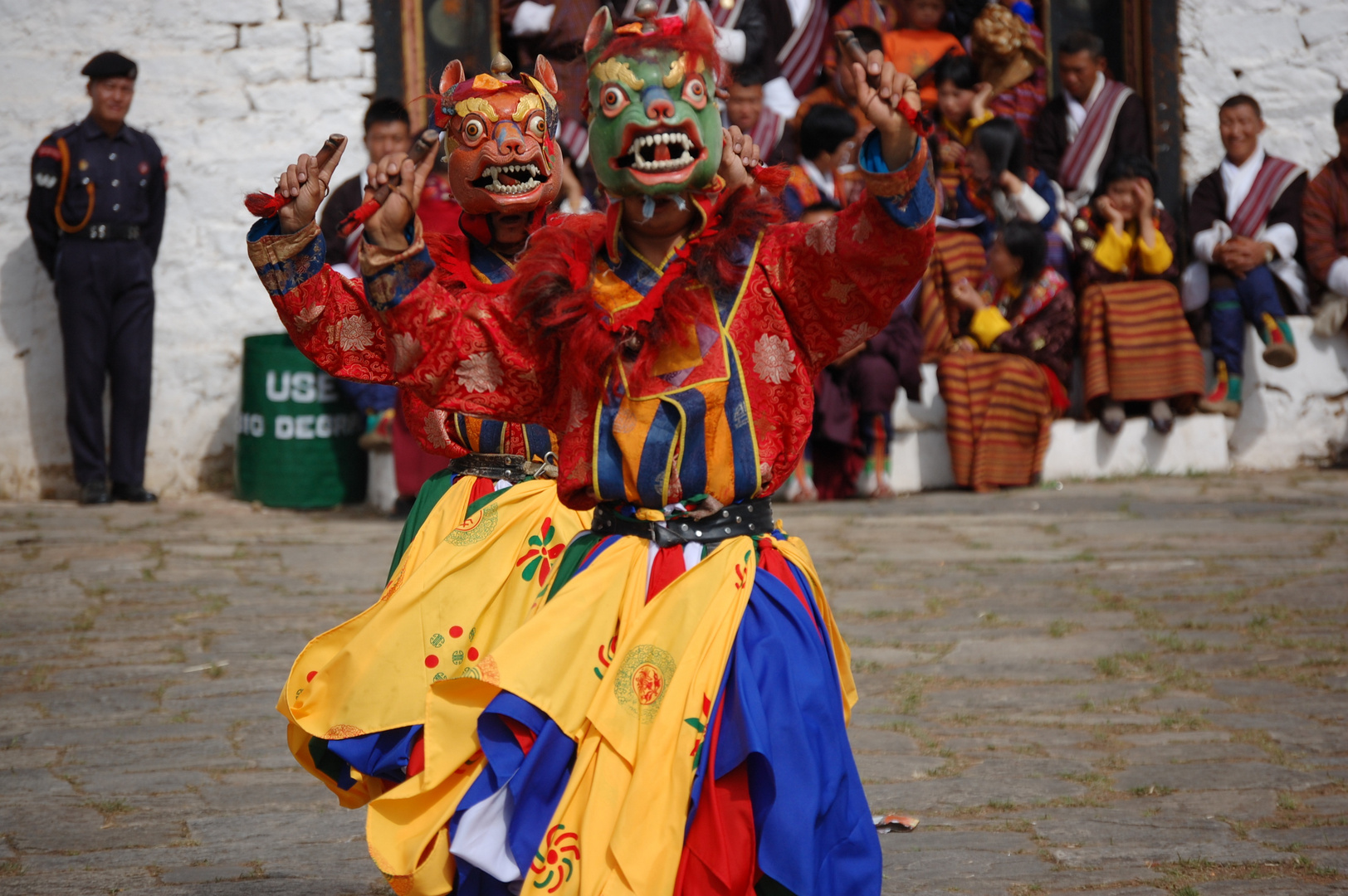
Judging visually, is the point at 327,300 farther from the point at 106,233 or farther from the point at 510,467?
the point at 106,233

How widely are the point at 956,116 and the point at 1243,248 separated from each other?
191cm

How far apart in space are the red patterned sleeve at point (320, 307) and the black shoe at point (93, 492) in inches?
234

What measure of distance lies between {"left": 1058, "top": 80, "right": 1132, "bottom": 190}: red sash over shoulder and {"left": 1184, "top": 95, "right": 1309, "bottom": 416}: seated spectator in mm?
680

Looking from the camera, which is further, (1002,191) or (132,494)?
(1002,191)

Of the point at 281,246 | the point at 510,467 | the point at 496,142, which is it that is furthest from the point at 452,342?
the point at 510,467

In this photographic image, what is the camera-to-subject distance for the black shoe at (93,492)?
8.32 meters

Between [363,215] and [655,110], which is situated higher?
[655,110]

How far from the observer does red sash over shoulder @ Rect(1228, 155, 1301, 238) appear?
8.98 meters

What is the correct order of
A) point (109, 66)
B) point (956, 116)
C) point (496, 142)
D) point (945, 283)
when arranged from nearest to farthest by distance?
point (496, 142) → point (109, 66) → point (945, 283) → point (956, 116)

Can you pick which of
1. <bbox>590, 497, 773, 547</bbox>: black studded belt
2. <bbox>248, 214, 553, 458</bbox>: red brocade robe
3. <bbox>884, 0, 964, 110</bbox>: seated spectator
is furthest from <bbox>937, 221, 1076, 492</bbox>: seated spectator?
<bbox>590, 497, 773, 547</bbox>: black studded belt

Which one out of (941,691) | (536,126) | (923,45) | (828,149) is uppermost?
(923,45)

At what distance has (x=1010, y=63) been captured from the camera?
30.9 feet

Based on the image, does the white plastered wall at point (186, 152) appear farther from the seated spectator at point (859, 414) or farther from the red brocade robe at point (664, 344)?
the red brocade robe at point (664, 344)

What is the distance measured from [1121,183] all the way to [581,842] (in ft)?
23.9
